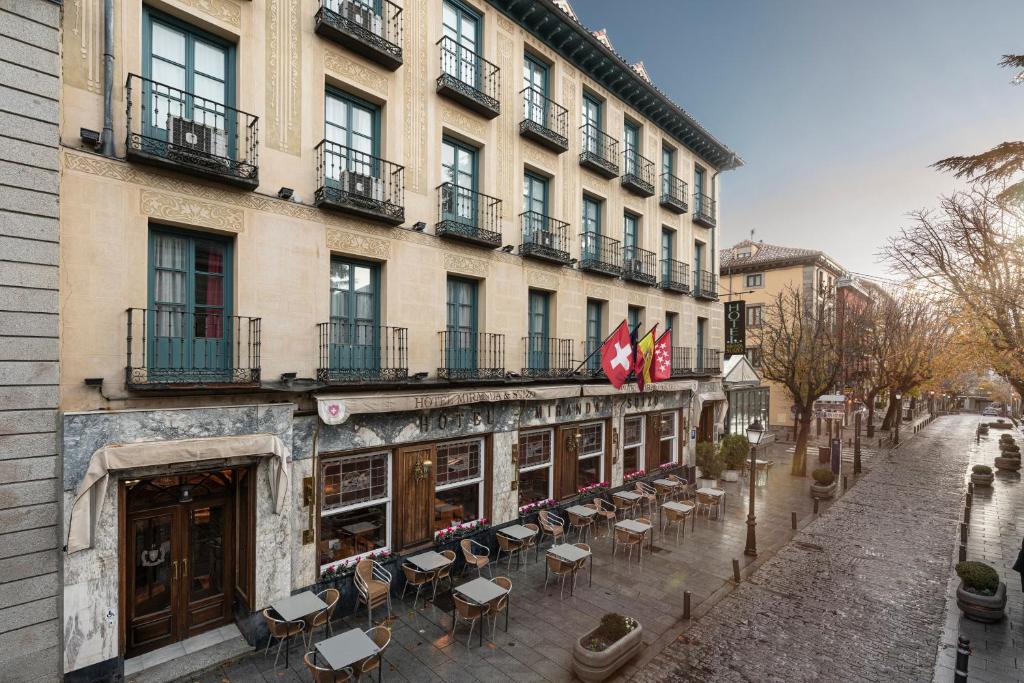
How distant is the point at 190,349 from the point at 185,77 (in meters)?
4.99

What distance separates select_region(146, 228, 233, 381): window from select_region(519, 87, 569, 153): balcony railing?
9.17m

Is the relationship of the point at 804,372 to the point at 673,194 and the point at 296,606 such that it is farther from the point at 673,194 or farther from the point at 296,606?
the point at 296,606

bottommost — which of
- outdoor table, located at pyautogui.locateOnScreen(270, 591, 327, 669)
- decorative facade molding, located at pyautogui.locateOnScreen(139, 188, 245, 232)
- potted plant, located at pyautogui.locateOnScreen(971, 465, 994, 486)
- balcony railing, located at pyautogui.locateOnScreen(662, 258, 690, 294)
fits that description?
potted plant, located at pyautogui.locateOnScreen(971, 465, 994, 486)

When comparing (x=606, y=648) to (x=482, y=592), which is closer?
(x=606, y=648)

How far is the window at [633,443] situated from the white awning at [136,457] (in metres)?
13.0

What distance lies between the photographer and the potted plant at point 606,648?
26.1 feet

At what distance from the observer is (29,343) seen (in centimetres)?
696

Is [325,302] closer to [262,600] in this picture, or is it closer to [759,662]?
[262,600]

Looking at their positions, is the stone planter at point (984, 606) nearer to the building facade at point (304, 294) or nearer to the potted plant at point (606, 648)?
the potted plant at point (606, 648)

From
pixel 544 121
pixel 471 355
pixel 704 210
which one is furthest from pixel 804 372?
pixel 471 355

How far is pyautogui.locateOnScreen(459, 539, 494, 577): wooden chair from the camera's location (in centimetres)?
1109

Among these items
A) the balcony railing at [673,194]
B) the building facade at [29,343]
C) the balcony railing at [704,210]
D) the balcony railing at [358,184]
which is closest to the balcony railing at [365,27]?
Result: the balcony railing at [358,184]

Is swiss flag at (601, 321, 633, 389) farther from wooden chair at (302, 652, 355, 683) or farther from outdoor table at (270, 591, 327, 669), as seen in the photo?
wooden chair at (302, 652, 355, 683)

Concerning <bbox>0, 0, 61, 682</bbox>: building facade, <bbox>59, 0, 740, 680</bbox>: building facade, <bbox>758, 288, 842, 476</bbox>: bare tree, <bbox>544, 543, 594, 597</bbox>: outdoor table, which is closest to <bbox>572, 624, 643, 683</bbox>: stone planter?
<bbox>544, 543, 594, 597</bbox>: outdoor table
